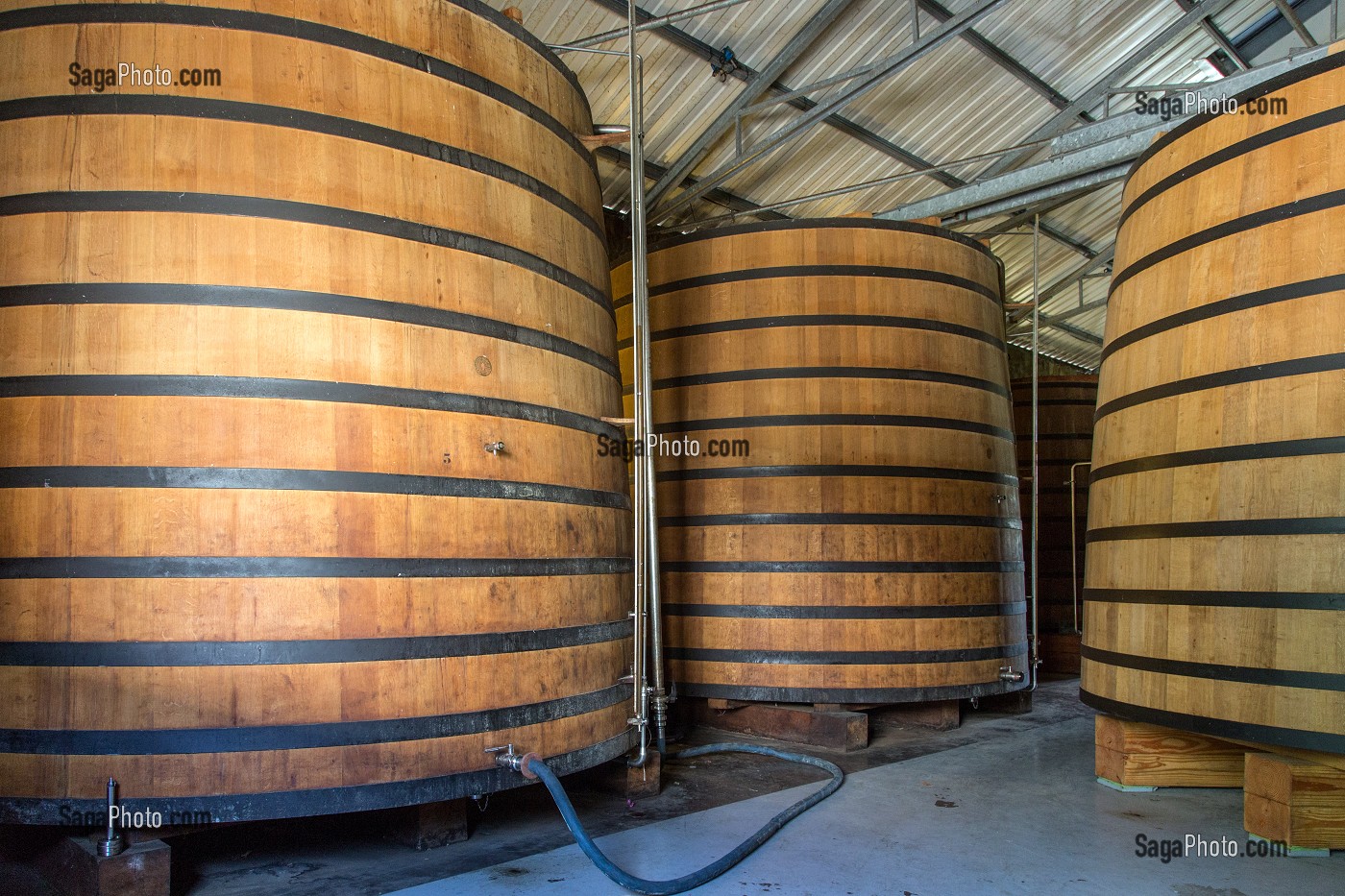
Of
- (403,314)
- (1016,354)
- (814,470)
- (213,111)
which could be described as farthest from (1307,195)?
(1016,354)

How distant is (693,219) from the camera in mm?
13023

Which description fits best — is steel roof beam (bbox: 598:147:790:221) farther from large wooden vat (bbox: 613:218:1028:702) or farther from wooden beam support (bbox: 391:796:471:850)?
wooden beam support (bbox: 391:796:471:850)

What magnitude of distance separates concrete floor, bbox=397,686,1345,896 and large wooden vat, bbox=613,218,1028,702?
3.35 ft

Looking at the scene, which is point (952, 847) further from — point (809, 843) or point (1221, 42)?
point (1221, 42)

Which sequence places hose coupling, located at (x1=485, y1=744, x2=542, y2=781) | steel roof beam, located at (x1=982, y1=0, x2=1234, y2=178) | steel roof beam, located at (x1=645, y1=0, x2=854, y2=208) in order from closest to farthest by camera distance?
hose coupling, located at (x1=485, y1=744, x2=542, y2=781) → steel roof beam, located at (x1=645, y1=0, x2=854, y2=208) → steel roof beam, located at (x1=982, y1=0, x2=1234, y2=178)

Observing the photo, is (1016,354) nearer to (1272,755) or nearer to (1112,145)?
(1112,145)

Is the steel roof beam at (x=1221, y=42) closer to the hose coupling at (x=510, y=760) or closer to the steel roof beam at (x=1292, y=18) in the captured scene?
the steel roof beam at (x=1292, y=18)

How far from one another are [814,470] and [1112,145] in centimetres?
544

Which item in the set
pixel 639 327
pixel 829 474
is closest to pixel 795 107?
pixel 829 474

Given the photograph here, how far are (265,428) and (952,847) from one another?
323 cm

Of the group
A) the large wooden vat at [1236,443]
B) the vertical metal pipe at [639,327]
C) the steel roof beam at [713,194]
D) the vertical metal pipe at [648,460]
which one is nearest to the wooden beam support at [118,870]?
the vertical metal pipe at [639,327]

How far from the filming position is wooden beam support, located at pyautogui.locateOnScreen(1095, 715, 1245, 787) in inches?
187

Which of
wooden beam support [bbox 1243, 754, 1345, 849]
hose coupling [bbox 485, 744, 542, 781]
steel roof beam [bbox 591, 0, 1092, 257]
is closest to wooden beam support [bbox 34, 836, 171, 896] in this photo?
hose coupling [bbox 485, 744, 542, 781]

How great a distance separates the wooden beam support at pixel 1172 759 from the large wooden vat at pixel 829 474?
5.07 feet
